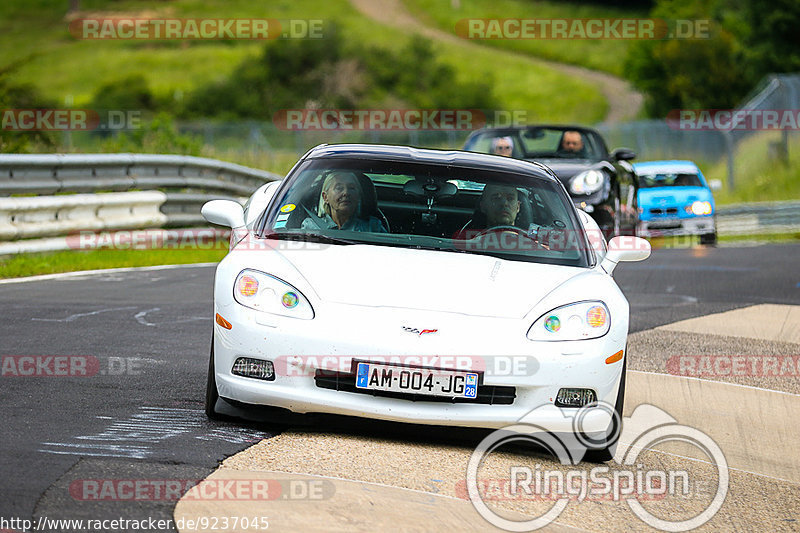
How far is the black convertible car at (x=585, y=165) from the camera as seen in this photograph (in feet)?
45.6

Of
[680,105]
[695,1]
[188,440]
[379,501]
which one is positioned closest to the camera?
[379,501]

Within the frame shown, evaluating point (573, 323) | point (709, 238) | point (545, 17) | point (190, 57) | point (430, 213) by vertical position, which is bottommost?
point (709, 238)

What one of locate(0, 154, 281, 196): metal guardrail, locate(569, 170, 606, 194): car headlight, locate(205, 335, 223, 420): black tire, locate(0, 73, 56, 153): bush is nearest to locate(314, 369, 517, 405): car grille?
locate(205, 335, 223, 420): black tire

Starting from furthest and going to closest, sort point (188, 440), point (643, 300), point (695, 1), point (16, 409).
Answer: point (695, 1) → point (643, 300) → point (16, 409) → point (188, 440)

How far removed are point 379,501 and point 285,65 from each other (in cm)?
6734

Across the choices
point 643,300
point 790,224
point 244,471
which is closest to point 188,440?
point 244,471

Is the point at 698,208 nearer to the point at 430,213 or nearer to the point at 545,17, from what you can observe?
the point at 430,213

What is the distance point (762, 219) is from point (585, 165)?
12.9 m

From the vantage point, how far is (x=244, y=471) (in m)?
4.89

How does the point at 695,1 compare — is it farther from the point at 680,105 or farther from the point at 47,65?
the point at 47,65

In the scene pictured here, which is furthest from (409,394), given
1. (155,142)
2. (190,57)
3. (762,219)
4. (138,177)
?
(190,57)

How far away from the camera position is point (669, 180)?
20.7 meters

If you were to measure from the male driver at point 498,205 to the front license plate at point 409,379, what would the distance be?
1486mm

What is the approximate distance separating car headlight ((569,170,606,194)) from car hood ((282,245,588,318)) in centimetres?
791
